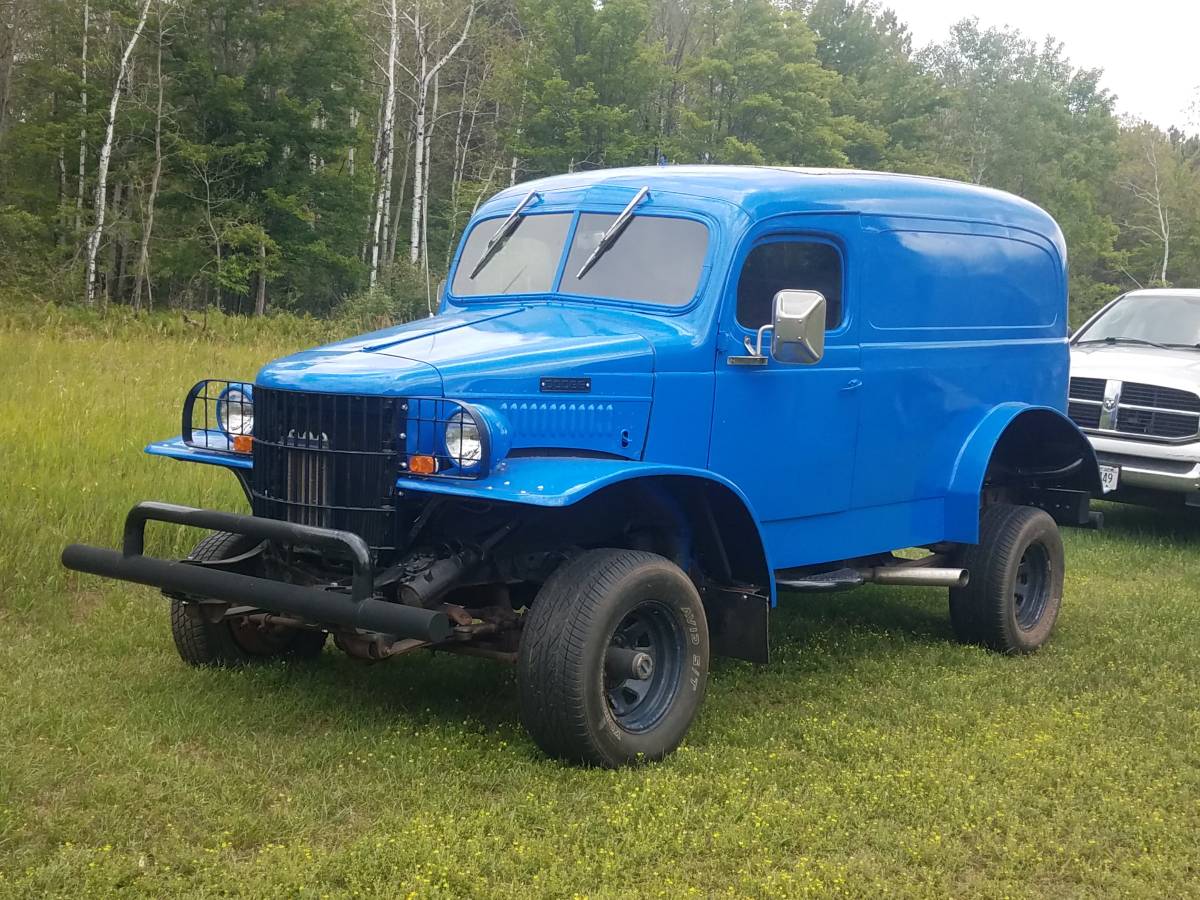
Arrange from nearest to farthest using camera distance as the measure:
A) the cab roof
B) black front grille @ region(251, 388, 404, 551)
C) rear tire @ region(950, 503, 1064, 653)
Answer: black front grille @ region(251, 388, 404, 551)
the cab roof
rear tire @ region(950, 503, 1064, 653)

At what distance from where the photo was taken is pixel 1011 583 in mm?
6707

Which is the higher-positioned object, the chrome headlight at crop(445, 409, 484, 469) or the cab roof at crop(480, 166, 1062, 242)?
the cab roof at crop(480, 166, 1062, 242)

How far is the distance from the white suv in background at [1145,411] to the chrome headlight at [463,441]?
7.41m

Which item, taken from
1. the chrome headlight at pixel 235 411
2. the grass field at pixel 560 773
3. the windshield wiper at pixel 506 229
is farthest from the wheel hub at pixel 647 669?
the windshield wiper at pixel 506 229

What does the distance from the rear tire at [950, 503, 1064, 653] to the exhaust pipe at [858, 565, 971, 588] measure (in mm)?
230

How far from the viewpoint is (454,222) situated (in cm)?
3366

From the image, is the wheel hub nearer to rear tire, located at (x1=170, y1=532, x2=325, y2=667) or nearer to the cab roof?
rear tire, located at (x1=170, y1=532, x2=325, y2=667)

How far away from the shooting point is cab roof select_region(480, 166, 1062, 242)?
18.4 ft

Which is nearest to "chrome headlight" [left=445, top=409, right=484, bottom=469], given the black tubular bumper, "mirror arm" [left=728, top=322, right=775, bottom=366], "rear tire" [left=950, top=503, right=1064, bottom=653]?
the black tubular bumper

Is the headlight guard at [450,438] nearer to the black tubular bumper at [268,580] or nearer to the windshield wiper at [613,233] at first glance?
the black tubular bumper at [268,580]

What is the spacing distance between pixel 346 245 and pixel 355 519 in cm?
2714

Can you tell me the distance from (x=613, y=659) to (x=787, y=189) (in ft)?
7.89

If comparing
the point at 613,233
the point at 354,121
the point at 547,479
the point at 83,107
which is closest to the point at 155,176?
the point at 83,107

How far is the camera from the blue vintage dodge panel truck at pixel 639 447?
4512 millimetres
